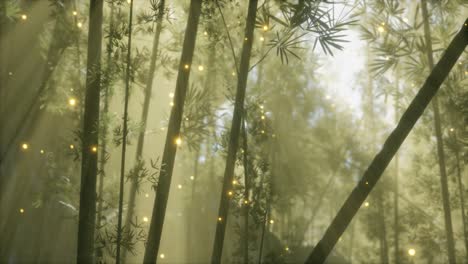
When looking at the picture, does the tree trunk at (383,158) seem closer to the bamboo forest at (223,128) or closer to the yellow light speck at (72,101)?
the bamboo forest at (223,128)

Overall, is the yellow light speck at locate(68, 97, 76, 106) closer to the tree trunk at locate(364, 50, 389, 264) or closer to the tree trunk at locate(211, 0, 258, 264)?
the tree trunk at locate(211, 0, 258, 264)

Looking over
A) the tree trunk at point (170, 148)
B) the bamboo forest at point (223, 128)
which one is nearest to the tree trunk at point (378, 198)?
the bamboo forest at point (223, 128)

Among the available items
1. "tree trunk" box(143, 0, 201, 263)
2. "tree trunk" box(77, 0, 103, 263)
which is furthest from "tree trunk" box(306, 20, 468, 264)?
"tree trunk" box(77, 0, 103, 263)

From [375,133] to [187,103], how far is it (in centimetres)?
589

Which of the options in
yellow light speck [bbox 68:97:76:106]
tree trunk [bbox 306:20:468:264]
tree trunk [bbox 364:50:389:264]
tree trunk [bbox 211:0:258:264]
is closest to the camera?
tree trunk [bbox 306:20:468:264]

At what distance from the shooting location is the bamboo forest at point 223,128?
2607mm

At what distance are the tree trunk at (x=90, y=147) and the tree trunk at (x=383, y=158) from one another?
139 cm

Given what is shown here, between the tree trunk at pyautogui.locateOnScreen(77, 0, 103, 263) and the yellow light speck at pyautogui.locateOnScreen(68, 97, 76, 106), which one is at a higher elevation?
the yellow light speck at pyautogui.locateOnScreen(68, 97, 76, 106)

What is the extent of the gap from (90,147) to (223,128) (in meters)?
2.77

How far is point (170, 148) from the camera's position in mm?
2557

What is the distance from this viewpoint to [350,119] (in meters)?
9.02

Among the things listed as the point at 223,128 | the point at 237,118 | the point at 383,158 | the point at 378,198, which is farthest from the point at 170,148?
the point at 378,198

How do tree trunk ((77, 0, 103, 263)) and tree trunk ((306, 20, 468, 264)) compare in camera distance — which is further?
tree trunk ((77, 0, 103, 263))

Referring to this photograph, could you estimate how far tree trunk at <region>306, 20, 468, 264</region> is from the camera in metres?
2.03
